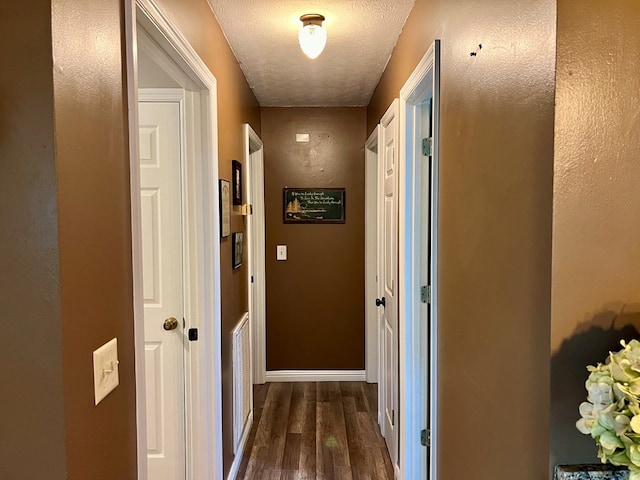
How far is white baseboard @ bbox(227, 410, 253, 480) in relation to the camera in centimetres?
255

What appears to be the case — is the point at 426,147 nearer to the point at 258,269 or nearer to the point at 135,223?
the point at 135,223

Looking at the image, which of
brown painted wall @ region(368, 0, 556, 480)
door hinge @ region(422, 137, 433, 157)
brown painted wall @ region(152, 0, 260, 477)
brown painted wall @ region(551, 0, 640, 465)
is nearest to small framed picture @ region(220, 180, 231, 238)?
brown painted wall @ region(152, 0, 260, 477)

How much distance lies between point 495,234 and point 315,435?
8.05 feet

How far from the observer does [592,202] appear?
0.87m

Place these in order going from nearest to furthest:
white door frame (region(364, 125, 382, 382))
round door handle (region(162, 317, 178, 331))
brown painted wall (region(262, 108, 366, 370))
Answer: round door handle (region(162, 317, 178, 331)), white door frame (region(364, 125, 382, 382)), brown painted wall (region(262, 108, 366, 370))

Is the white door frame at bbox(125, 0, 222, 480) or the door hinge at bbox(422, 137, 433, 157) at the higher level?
the door hinge at bbox(422, 137, 433, 157)

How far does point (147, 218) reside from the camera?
2.11 meters

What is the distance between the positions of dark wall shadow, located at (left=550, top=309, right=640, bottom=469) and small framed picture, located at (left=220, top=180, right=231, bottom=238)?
5.52ft

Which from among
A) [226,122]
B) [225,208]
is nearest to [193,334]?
[225,208]

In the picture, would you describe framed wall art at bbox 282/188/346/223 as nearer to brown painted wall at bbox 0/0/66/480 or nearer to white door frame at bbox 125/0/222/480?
white door frame at bbox 125/0/222/480

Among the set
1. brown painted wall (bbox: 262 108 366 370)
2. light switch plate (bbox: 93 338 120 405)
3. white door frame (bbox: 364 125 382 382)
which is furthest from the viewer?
brown painted wall (bbox: 262 108 366 370)

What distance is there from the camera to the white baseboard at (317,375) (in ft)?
13.6

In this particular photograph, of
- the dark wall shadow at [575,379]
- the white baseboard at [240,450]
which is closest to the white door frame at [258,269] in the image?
the white baseboard at [240,450]

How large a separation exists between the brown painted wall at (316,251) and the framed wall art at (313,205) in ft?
0.17
